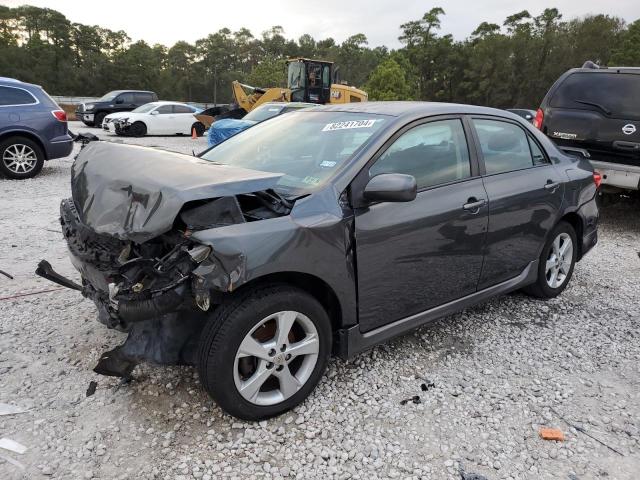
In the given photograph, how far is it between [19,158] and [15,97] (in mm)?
1071

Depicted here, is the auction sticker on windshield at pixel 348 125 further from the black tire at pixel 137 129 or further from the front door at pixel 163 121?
the front door at pixel 163 121

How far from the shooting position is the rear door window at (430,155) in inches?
115

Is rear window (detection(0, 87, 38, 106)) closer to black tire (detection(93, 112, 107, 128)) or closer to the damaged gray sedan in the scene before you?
the damaged gray sedan

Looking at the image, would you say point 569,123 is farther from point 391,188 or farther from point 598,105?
point 391,188

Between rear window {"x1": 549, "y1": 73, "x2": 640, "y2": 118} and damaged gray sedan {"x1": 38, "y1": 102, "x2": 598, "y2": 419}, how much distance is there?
361cm

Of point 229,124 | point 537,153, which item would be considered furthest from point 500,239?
point 229,124

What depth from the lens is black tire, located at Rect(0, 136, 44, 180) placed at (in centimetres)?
845

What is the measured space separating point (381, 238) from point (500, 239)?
3.94 ft

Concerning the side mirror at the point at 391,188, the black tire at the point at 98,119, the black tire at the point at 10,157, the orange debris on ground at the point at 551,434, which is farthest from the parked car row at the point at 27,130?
the black tire at the point at 98,119

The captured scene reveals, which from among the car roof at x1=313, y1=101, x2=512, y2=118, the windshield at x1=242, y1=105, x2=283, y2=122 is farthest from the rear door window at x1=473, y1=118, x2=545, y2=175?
the windshield at x1=242, y1=105, x2=283, y2=122

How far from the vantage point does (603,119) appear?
6246mm

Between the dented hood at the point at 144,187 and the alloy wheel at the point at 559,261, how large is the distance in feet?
9.32

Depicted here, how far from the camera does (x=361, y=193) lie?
8.79 feet

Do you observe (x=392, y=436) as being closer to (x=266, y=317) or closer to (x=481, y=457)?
(x=481, y=457)
